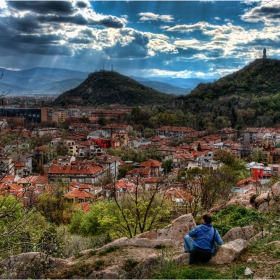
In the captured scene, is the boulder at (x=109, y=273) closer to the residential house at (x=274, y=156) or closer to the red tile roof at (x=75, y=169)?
the red tile roof at (x=75, y=169)

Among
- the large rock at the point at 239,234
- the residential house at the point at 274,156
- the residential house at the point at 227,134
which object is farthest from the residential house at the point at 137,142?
the large rock at the point at 239,234

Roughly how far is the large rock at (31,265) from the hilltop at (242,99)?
6605cm

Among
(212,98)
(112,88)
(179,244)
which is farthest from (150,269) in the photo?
(112,88)

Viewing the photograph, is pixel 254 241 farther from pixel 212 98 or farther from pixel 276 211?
pixel 212 98

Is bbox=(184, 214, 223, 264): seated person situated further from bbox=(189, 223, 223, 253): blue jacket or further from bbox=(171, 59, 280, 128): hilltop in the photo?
bbox=(171, 59, 280, 128): hilltop

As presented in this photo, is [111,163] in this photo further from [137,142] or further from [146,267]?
[146,267]

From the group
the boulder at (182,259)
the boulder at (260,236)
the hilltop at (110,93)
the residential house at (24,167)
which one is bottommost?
the residential house at (24,167)

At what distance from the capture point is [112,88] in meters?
132

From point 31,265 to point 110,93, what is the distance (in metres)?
124

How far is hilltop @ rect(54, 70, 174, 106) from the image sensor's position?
4887 inches

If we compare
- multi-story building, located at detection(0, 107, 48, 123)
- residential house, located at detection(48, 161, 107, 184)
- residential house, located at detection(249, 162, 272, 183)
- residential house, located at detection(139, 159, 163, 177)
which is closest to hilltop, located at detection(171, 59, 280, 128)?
multi-story building, located at detection(0, 107, 48, 123)

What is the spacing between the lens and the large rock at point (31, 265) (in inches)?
266

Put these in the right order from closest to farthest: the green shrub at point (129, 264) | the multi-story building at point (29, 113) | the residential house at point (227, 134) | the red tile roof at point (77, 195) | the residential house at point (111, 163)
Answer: the green shrub at point (129, 264) < the red tile roof at point (77, 195) < the residential house at point (111, 163) < the residential house at point (227, 134) < the multi-story building at point (29, 113)

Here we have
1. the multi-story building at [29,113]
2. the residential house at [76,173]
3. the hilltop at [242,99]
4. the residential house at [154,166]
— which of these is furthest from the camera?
the multi-story building at [29,113]
